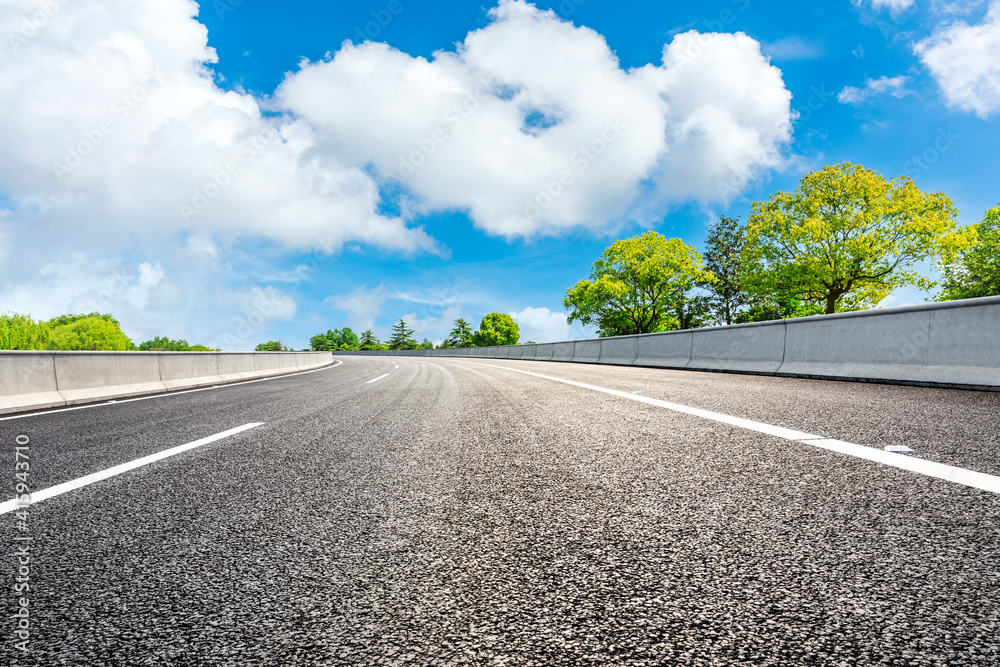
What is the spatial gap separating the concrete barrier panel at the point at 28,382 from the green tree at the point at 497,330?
128 m

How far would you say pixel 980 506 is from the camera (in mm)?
2373

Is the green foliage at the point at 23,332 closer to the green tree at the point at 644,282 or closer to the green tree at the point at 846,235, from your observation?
the green tree at the point at 644,282

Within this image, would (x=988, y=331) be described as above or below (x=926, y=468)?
above

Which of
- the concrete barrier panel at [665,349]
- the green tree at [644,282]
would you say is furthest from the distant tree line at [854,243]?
the concrete barrier panel at [665,349]

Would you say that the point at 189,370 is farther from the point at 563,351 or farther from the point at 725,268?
the point at 725,268

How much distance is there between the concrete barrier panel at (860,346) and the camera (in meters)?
8.48

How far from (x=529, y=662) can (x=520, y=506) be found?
1.31 m

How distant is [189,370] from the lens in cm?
1328

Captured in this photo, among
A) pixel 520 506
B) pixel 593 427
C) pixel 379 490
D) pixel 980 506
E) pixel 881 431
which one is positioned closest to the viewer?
pixel 980 506

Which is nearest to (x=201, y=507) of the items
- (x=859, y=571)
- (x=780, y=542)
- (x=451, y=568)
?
(x=451, y=568)

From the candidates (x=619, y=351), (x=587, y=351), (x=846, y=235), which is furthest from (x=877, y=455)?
(x=846, y=235)

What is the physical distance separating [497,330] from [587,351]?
114 meters

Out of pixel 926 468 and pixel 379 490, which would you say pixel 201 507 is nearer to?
pixel 379 490

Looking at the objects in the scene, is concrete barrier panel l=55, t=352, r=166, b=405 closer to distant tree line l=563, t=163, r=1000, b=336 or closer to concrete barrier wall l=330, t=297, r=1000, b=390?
concrete barrier wall l=330, t=297, r=1000, b=390
